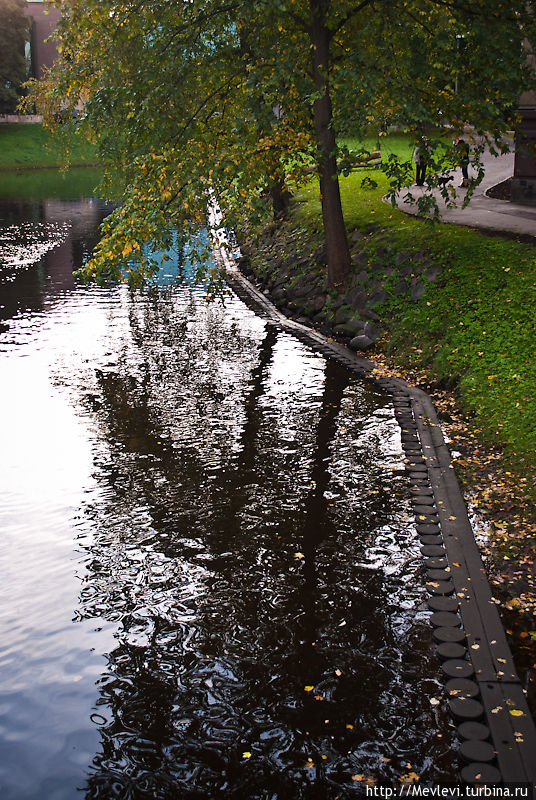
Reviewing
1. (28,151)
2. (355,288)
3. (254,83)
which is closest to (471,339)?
(355,288)

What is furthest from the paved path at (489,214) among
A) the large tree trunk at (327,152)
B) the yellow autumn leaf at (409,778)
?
the yellow autumn leaf at (409,778)

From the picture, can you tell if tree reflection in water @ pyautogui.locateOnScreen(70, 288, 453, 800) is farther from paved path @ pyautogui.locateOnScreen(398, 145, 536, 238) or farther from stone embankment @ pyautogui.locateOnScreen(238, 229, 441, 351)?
paved path @ pyautogui.locateOnScreen(398, 145, 536, 238)

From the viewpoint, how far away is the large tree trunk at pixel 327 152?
46.4 ft

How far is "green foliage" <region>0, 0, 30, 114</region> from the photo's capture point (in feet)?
214

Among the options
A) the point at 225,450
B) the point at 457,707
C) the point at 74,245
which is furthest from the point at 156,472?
the point at 74,245

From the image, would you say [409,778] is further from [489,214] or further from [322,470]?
[489,214]

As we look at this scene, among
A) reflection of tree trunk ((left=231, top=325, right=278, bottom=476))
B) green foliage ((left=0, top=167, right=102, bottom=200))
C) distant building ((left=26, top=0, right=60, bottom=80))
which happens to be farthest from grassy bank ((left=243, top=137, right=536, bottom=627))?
distant building ((left=26, top=0, right=60, bottom=80))

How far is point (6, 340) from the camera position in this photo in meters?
14.6

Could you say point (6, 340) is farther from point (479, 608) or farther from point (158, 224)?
point (479, 608)

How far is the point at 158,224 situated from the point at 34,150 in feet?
178

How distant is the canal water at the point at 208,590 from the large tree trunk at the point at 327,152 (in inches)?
170

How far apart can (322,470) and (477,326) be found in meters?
4.92

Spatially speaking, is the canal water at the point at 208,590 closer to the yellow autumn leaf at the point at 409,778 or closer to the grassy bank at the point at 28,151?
the yellow autumn leaf at the point at 409,778

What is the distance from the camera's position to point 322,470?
893 cm
